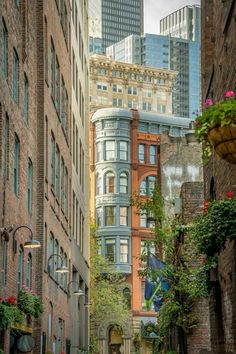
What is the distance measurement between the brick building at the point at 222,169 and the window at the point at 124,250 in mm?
70585

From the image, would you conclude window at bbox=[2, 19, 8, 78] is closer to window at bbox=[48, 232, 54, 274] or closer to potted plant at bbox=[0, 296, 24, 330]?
potted plant at bbox=[0, 296, 24, 330]

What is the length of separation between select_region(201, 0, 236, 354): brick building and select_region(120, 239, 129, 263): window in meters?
70.6

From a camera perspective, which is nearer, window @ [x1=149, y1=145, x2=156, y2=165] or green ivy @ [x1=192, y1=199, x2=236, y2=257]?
green ivy @ [x1=192, y1=199, x2=236, y2=257]

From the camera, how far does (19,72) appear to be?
3148 centimetres

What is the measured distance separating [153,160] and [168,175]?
122 ft

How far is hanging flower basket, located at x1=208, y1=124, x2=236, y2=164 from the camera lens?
407 inches

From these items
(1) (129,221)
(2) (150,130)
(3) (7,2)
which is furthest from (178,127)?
(3) (7,2)

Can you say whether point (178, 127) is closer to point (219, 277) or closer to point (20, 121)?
point (20, 121)

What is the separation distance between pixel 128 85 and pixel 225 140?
15300 centimetres

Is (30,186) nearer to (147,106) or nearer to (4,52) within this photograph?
(4,52)

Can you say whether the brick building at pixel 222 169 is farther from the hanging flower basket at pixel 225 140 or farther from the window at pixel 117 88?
the window at pixel 117 88

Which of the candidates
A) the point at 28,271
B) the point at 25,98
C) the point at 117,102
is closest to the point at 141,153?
the point at 117,102

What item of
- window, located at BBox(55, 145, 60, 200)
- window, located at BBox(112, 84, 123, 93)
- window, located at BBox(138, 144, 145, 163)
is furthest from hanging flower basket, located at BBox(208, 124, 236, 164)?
window, located at BBox(112, 84, 123, 93)

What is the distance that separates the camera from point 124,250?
9556 centimetres
